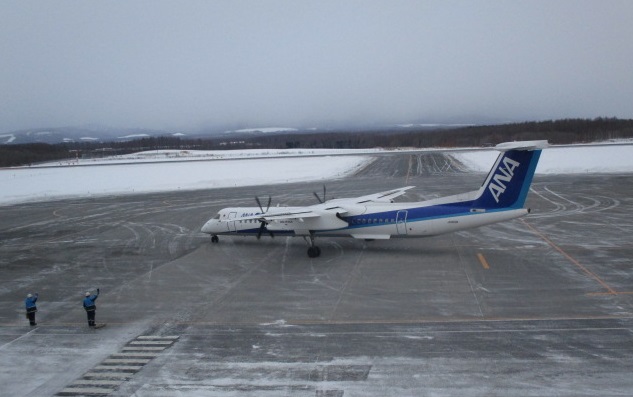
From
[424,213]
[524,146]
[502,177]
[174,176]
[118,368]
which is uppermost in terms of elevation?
[524,146]

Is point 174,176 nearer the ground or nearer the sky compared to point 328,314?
nearer the sky

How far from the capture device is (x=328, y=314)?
61.2ft

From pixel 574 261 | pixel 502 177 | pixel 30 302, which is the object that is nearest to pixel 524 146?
pixel 502 177

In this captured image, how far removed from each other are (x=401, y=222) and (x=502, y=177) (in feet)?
18.0

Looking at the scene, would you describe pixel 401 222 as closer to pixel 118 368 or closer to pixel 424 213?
pixel 424 213

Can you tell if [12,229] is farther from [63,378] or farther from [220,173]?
[220,173]

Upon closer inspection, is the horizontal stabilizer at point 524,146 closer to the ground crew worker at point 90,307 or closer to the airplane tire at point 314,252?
the airplane tire at point 314,252

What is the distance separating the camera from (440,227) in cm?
2625

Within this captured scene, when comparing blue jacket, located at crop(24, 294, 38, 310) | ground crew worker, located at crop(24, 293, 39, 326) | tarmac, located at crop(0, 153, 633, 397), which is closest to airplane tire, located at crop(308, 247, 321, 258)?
tarmac, located at crop(0, 153, 633, 397)

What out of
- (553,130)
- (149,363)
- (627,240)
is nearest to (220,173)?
(627,240)

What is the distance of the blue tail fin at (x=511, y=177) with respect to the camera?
928 inches

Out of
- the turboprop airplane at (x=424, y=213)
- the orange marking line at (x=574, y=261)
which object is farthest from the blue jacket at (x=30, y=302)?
the orange marking line at (x=574, y=261)

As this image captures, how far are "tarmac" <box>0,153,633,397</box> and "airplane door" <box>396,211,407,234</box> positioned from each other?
4.54 feet

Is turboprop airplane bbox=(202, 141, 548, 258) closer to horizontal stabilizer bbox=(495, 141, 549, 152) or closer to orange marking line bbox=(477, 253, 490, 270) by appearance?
horizontal stabilizer bbox=(495, 141, 549, 152)
